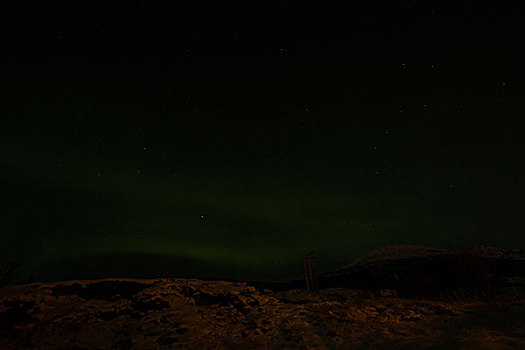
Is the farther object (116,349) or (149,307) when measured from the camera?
(149,307)

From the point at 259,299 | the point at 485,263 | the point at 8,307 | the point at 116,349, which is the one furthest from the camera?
the point at 485,263

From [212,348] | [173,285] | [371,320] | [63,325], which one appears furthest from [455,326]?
[63,325]

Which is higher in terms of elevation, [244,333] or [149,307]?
[149,307]

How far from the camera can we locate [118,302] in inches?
780

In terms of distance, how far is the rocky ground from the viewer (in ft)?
47.0

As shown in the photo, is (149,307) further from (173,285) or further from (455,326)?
(455,326)

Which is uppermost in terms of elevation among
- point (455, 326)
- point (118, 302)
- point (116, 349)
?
point (118, 302)

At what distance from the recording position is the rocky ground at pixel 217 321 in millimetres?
14312

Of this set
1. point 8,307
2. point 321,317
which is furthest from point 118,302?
point 321,317

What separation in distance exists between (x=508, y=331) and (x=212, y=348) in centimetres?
1296

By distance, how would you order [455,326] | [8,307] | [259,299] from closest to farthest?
[455,326]
[8,307]
[259,299]

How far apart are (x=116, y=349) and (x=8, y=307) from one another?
28.2 ft

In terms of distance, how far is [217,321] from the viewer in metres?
17.8

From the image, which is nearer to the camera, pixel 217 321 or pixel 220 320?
pixel 217 321
